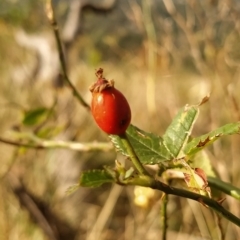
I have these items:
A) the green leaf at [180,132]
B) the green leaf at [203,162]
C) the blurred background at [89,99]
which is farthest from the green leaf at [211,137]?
the blurred background at [89,99]

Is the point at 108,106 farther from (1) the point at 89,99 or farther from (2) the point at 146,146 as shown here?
(1) the point at 89,99

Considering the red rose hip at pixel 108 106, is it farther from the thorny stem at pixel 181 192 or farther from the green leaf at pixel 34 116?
the green leaf at pixel 34 116

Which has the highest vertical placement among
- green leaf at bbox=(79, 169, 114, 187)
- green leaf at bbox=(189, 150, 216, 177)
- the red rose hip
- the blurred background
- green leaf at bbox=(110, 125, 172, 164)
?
the blurred background

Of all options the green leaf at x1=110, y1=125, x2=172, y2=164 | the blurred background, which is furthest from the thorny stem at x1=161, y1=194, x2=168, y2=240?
the blurred background

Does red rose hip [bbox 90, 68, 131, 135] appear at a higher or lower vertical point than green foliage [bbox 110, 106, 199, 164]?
lower

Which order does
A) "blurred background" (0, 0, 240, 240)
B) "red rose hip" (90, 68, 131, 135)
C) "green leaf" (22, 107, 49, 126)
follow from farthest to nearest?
1. "blurred background" (0, 0, 240, 240)
2. "green leaf" (22, 107, 49, 126)
3. "red rose hip" (90, 68, 131, 135)

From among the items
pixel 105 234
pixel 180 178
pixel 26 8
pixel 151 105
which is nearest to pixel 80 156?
pixel 105 234

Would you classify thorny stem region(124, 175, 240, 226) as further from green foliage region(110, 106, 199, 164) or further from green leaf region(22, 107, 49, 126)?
green leaf region(22, 107, 49, 126)
